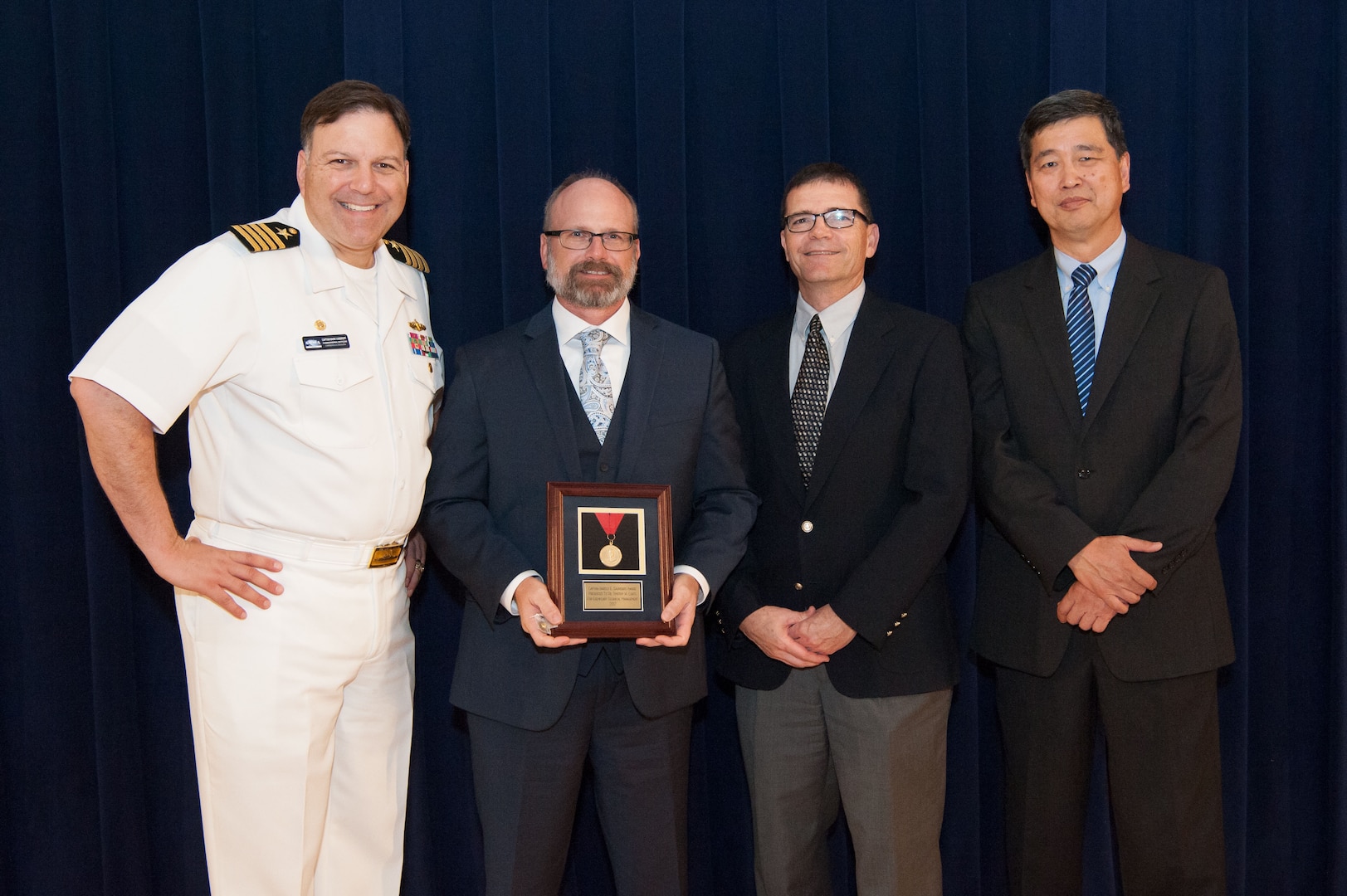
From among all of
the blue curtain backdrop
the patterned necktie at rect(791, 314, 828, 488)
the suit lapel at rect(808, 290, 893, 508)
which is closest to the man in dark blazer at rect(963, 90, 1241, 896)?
the suit lapel at rect(808, 290, 893, 508)

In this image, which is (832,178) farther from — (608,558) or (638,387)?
(608,558)

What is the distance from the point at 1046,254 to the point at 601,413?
1194 mm

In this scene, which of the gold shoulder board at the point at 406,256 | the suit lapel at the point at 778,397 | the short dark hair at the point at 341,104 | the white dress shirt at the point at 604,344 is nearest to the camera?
the short dark hair at the point at 341,104

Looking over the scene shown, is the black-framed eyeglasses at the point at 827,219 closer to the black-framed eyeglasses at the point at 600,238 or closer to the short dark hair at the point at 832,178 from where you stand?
the short dark hair at the point at 832,178

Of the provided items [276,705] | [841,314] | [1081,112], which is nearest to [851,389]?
[841,314]

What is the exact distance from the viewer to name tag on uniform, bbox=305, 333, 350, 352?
2.10 meters

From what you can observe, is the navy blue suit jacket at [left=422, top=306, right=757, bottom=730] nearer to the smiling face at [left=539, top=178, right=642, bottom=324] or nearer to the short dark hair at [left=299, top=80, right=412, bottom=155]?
the smiling face at [left=539, top=178, right=642, bottom=324]

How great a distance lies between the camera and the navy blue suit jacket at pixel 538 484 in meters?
2.12

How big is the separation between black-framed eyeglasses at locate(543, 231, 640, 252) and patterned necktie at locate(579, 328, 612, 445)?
210mm

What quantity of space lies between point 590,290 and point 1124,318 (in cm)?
126

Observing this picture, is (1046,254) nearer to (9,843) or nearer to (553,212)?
(553,212)

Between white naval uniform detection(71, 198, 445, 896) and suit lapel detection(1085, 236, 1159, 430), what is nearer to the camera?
white naval uniform detection(71, 198, 445, 896)

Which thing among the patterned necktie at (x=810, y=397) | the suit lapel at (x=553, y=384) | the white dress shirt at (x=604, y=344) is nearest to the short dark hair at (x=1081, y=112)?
the patterned necktie at (x=810, y=397)

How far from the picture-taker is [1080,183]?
236cm
